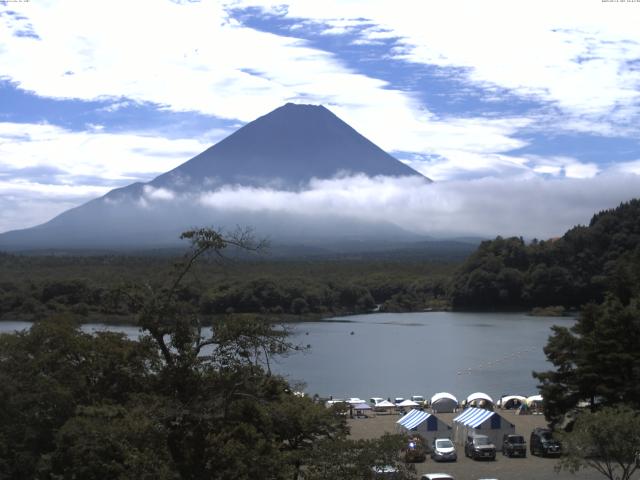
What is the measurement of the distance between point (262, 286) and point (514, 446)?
35179 mm

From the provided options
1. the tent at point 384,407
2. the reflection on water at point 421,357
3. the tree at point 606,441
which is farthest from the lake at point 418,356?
the tree at point 606,441

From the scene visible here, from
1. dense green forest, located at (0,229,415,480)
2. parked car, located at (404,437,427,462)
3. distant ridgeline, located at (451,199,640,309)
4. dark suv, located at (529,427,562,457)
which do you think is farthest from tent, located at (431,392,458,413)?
distant ridgeline, located at (451,199,640,309)

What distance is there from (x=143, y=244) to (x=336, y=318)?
2909 inches

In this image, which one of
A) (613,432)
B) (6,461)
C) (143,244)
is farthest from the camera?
(143,244)

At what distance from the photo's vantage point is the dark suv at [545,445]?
13641 millimetres

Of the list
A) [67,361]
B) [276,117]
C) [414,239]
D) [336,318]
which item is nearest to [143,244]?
[276,117]

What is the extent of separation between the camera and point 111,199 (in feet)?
505

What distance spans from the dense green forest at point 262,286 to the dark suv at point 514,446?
75.5ft

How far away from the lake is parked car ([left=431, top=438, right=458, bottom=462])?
5234mm

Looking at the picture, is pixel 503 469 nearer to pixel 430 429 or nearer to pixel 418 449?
pixel 418 449

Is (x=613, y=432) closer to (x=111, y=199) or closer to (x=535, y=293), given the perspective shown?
(x=535, y=293)

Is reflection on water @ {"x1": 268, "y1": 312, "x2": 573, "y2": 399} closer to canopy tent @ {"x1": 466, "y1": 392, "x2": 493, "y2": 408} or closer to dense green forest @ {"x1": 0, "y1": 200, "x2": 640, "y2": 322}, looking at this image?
canopy tent @ {"x1": 466, "y1": 392, "x2": 493, "y2": 408}

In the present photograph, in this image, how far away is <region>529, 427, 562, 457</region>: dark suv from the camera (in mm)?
13641

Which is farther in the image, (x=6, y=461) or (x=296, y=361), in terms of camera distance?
(x=296, y=361)
